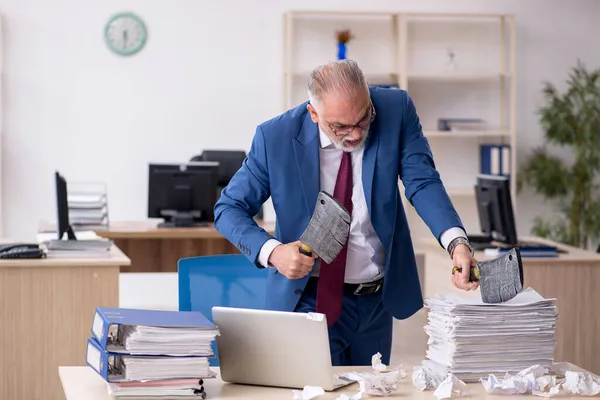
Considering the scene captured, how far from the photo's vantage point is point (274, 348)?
205cm

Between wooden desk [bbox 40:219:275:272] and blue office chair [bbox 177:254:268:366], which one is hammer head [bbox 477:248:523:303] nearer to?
blue office chair [bbox 177:254:268:366]

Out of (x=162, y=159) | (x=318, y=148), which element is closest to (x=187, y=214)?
(x=162, y=159)

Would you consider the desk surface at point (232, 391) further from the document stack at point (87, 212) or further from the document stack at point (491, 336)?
the document stack at point (87, 212)

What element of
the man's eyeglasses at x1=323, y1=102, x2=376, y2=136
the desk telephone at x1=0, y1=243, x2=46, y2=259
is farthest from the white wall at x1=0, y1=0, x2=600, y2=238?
the man's eyeglasses at x1=323, y1=102, x2=376, y2=136

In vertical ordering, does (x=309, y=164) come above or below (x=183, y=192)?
above

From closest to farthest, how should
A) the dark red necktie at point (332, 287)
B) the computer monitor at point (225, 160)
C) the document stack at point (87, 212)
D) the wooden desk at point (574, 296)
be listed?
the dark red necktie at point (332, 287) → the wooden desk at point (574, 296) → the document stack at point (87, 212) → the computer monitor at point (225, 160)

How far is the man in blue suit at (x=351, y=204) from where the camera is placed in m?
2.51

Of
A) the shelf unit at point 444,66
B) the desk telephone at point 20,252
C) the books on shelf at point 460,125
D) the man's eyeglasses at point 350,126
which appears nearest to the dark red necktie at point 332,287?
the man's eyeglasses at point 350,126

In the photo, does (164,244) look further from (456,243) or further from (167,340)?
(167,340)

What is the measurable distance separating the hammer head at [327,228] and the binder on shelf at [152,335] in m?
0.30

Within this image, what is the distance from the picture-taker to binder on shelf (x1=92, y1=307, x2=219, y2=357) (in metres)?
1.93

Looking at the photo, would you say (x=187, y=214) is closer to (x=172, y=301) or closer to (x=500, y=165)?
(x=172, y=301)

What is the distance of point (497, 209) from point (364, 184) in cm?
288

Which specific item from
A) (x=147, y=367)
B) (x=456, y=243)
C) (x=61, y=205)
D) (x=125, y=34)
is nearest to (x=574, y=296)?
(x=61, y=205)
